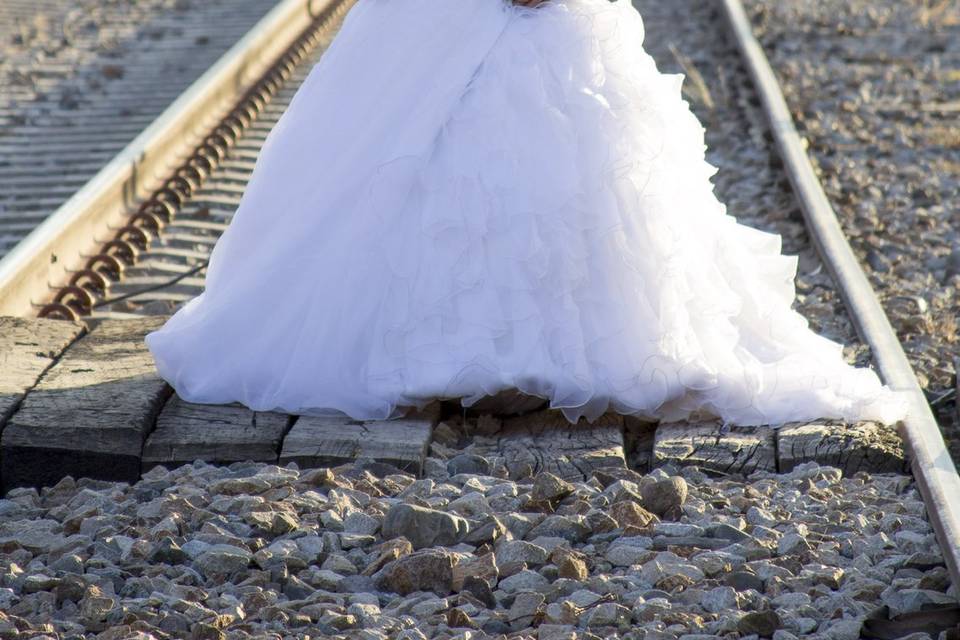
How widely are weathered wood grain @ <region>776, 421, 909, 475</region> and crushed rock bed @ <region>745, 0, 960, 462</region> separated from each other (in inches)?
17.7

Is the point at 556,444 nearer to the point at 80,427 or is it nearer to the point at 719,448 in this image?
the point at 719,448

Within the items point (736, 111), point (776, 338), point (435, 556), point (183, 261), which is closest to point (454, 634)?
point (435, 556)

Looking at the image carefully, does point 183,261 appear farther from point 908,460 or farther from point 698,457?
point 908,460

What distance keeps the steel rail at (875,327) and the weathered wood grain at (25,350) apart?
2013mm

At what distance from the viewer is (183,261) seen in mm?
5352

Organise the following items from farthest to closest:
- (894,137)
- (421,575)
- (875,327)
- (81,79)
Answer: (81,79)
(894,137)
(875,327)
(421,575)

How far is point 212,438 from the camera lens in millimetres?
3525

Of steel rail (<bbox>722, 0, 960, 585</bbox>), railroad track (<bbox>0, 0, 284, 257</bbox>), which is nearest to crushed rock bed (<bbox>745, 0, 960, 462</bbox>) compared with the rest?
steel rail (<bbox>722, 0, 960, 585</bbox>)

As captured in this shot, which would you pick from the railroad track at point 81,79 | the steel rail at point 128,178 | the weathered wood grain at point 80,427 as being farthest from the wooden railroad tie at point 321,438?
the railroad track at point 81,79

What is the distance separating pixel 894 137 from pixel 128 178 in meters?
3.68

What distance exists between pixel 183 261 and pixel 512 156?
199 centimetres

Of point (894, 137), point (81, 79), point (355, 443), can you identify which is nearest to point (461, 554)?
point (355, 443)

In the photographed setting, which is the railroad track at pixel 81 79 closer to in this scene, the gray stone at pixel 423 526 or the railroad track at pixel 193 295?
the railroad track at pixel 193 295

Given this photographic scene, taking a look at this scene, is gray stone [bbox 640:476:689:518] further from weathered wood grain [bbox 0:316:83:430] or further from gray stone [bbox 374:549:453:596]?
weathered wood grain [bbox 0:316:83:430]
